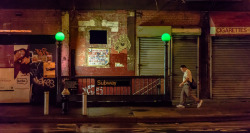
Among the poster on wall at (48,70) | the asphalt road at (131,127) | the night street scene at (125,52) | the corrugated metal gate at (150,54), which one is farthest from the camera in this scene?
the corrugated metal gate at (150,54)

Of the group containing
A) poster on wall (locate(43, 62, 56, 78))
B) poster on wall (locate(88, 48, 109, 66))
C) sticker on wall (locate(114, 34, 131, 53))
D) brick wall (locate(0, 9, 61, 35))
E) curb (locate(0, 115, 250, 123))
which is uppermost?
brick wall (locate(0, 9, 61, 35))

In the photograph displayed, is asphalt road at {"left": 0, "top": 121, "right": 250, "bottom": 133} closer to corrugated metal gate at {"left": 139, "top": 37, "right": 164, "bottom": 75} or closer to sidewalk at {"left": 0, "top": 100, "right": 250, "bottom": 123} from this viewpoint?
sidewalk at {"left": 0, "top": 100, "right": 250, "bottom": 123}

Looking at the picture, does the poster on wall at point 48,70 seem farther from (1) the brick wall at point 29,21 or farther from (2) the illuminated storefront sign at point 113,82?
(2) the illuminated storefront sign at point 113,82

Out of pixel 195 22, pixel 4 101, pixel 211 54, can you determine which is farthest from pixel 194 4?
pixel 4 101

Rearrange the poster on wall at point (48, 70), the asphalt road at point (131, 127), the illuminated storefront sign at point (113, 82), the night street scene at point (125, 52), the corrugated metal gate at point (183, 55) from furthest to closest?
the corrugated metal gate at point (183, 55), the poster on wall at point (48, 70), the night street scene at point (125, 52), the illuminated storefront sign at point (113, 82), the asphalt road at point (131, 127)

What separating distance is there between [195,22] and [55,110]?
744cm

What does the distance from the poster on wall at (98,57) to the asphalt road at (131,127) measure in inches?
171

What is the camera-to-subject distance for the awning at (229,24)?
14297mm

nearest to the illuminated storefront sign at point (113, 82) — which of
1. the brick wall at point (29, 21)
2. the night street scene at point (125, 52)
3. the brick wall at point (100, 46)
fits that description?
the night street scene at point (125, 52)

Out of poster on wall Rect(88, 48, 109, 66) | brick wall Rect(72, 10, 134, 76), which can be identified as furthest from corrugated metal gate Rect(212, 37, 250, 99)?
poster on wall Rect(88, 48, 109, 66)

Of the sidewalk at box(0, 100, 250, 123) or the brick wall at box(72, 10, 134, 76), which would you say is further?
the brick wall at box(72, 10, 134, 76)

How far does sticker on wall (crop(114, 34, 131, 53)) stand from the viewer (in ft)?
47.8

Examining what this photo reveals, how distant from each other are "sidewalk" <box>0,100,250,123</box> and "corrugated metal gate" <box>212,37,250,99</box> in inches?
76.3

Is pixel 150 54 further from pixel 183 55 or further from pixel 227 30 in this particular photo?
pixel 227 30
